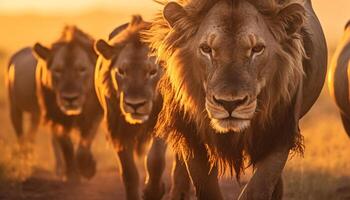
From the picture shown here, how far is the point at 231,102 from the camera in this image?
6113mm

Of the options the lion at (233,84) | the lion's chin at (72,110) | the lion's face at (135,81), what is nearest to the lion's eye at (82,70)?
the lion's chin at (72,110)

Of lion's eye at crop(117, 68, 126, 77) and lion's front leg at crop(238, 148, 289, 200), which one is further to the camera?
lion's eye at crop(117, 68, 126, 77)

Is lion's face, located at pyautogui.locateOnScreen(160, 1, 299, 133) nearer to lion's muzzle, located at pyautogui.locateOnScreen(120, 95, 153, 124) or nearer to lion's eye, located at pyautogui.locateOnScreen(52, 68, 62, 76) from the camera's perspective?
lion's muzzle, located at pyautogui.locateOnScreen(120, 95, 153, 124)

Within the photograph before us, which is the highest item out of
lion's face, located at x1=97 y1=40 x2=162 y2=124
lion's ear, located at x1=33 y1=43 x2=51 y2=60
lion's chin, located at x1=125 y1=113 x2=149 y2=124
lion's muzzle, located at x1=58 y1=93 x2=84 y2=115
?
lion's face, located at x1=97 y1=40 x2=162 y2=124

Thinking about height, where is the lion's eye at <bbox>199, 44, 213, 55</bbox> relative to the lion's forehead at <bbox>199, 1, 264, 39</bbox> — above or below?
below

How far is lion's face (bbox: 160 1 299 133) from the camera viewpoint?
6176mm

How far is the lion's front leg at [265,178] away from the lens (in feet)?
21.7

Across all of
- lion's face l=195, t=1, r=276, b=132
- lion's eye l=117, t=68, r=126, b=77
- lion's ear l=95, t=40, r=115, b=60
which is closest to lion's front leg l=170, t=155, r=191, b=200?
lion's eye l=117, t=68, r=126, b=77

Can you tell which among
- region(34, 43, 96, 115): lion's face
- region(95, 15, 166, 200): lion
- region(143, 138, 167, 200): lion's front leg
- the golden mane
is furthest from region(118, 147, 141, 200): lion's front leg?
region(34, 43, 96, 115): lion's face

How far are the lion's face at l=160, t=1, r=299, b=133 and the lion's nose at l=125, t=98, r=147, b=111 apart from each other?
6.51 ft

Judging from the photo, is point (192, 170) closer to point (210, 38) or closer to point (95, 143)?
point (210, 38)

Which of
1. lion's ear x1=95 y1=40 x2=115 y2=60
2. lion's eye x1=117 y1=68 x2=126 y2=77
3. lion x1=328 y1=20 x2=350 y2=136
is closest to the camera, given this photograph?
lion's eye x1=117 y1=68 x2=126 y2=77

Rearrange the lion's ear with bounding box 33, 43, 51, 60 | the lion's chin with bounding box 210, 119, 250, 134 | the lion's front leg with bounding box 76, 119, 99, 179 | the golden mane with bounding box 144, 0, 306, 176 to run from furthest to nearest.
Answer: the lion's ear with bounding box 33, 43, 51, 60
the lion's front leg with bounding box 76, 119, 99, 179
the golden mane with bounding box 144, 0, 306, 176
the lion's chin with bounding box 210, 119, 250, 134

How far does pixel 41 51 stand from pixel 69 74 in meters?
0.58
